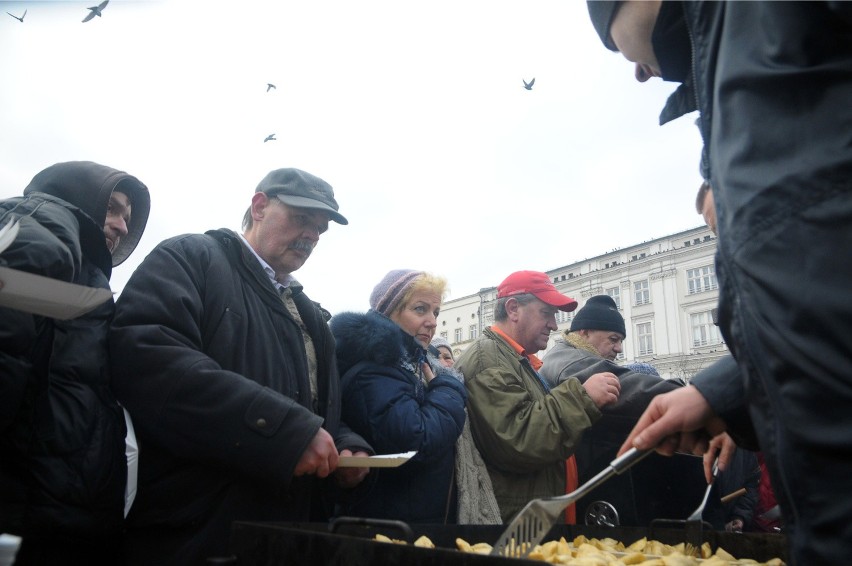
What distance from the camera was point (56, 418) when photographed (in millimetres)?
1726

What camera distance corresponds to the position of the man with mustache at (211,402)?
6.11 ft

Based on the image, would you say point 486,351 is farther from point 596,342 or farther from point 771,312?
point 771,312

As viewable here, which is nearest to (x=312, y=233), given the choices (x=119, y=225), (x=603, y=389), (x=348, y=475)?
(x=119, y=225)

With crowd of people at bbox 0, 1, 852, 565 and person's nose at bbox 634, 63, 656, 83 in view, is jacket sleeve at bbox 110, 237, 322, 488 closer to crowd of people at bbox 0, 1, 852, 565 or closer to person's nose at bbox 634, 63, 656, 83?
crowd of people at bbox 0, 1, 852, 565

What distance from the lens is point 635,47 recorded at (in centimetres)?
138

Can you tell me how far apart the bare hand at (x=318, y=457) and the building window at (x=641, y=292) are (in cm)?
3391

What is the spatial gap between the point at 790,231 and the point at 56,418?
1919 mm

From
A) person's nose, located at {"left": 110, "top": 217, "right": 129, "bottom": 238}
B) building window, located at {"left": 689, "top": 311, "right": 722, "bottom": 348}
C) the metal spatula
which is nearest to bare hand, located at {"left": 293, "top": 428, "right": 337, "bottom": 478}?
the metal spatula

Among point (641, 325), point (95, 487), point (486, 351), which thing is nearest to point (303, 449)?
point (95, 487)

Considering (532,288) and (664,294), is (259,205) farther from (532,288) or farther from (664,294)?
(664,294)

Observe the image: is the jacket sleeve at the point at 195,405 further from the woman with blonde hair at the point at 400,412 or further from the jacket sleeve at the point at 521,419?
the jacket sleeve at the point at 521,419

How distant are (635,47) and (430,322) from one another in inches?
92.0

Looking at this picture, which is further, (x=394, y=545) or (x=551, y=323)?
(x=551, y=323)

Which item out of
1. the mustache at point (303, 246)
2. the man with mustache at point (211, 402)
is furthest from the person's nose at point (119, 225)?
the mustache at point (303, 246)
